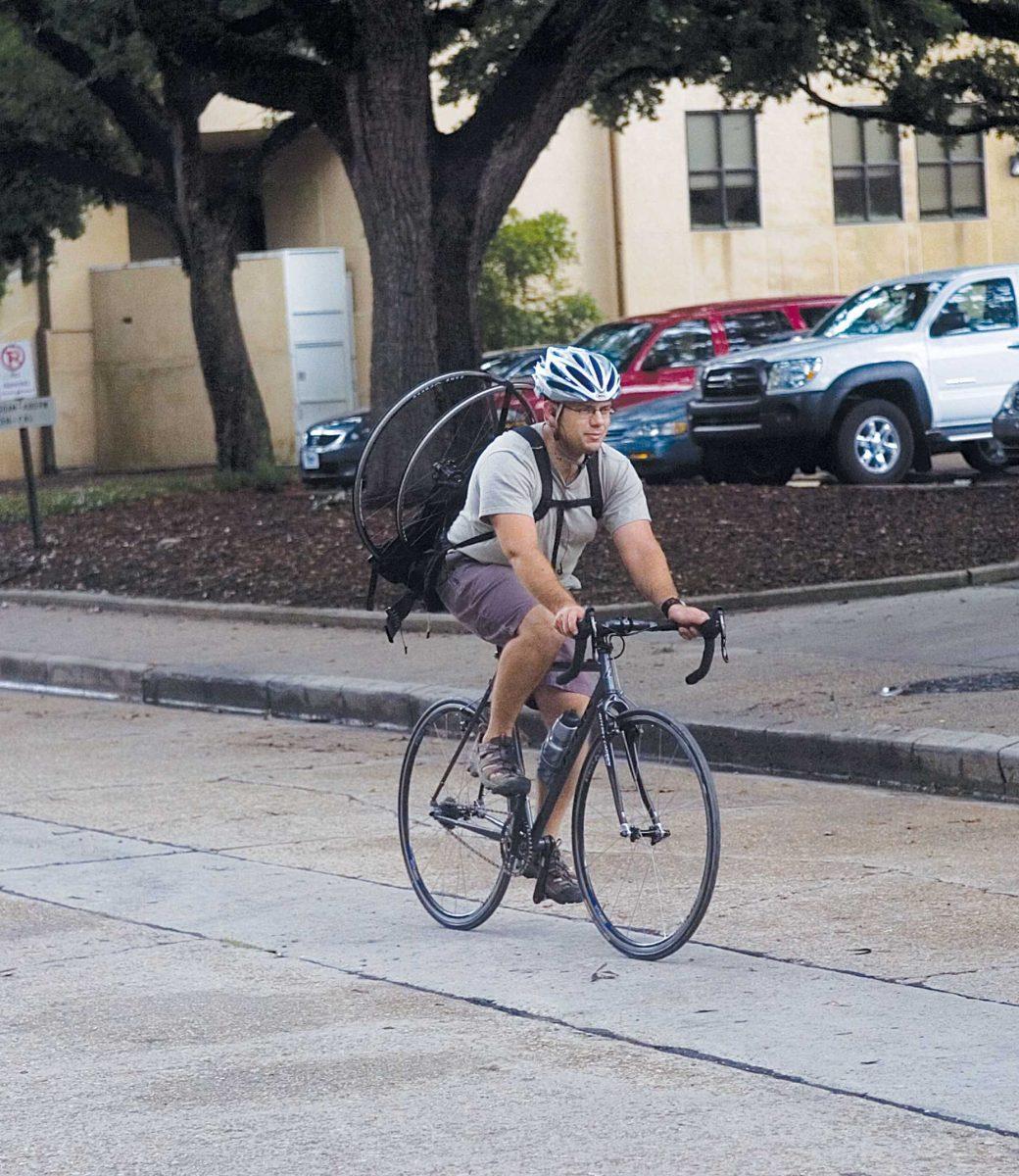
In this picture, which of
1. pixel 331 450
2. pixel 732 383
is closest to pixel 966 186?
pixel 331 450

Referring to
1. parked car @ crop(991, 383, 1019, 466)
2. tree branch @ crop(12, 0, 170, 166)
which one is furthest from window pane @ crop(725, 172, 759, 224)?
parked car @ crop(991, 383, 1019, 466)

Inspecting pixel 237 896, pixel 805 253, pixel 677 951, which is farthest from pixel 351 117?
pixel 805 253

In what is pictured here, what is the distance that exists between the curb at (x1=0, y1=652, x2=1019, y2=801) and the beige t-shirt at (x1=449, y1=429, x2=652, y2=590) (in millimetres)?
1570

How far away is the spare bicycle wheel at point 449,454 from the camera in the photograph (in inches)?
268

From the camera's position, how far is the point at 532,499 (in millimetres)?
6398

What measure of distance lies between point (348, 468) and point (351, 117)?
6132 mm

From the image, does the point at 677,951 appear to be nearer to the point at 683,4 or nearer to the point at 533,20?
the point at 683,4

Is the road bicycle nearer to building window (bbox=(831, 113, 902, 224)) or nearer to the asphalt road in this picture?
the asphalt road

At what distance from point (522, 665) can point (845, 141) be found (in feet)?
106

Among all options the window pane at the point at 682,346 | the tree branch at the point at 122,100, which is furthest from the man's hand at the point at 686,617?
the tree branch at the point at 122,100

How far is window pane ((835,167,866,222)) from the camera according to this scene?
1476 inches

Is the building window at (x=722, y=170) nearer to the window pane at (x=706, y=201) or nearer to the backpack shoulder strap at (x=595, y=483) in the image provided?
the window pane at (x=706, y=201)

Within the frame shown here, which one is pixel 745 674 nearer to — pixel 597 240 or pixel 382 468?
pixel 382 468

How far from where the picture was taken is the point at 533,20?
22391mm
